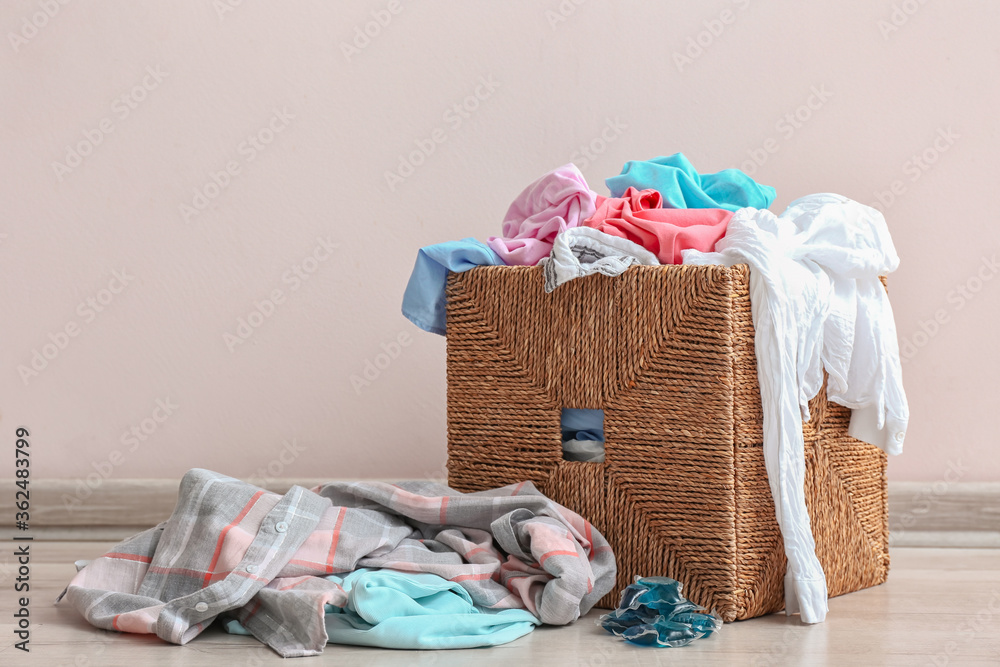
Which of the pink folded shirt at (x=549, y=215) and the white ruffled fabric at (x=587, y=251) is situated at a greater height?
the pink folded shirt at (x=549, y=215)

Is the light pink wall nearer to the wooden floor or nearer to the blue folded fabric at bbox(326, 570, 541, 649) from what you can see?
the wooden floor

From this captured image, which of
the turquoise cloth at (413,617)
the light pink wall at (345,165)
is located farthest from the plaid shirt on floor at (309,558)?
the light pink wall at (345,165)

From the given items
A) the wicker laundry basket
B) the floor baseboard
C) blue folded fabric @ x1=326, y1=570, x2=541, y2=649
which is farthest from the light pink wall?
blue folded fabric @ x1=326, y1=570, x2=541, y2=649

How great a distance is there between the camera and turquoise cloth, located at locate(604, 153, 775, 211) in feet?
4.30

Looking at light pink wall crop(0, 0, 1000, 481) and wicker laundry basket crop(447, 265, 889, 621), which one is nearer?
wicker laundry basket crop(447, 265, 889, 621)

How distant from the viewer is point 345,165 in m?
1.78

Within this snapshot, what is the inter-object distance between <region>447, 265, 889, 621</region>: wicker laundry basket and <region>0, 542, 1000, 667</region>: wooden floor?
0.08 meters

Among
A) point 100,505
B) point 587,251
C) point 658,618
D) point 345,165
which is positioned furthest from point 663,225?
point 100,505

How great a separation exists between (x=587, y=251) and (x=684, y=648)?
1.70 ft

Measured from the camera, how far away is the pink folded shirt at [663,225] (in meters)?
1.17

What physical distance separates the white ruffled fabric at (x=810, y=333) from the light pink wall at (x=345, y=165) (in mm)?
552

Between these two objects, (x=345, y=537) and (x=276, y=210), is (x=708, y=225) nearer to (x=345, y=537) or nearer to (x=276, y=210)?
(x=345, y=537)

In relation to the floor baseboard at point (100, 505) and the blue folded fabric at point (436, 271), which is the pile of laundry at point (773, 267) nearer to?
the blue folded fabric at point (436, 271)

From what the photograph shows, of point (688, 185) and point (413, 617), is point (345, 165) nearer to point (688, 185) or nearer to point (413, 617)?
point (688, 185)
